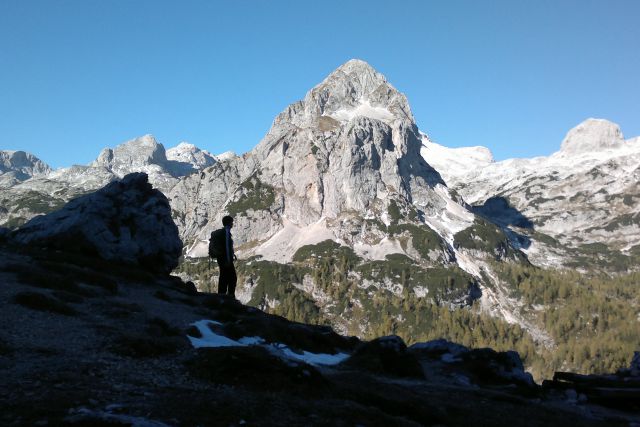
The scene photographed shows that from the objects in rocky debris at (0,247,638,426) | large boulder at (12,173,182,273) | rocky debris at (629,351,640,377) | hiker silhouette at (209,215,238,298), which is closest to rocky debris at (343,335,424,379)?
rocky debris at (0,247,638,426)

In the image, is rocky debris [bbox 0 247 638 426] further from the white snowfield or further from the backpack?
the backpack

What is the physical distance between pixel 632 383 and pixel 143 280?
100ft

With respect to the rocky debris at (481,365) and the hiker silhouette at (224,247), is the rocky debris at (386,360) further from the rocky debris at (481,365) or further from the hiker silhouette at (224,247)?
the hiker silhouette at (224,247)

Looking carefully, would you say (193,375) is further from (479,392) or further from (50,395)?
(479,392)

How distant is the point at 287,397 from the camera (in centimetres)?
1328

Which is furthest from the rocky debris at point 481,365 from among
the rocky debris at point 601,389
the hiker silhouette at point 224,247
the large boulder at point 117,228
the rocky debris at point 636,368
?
the large boulder at point 117,228

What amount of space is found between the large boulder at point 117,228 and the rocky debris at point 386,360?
21.2 meters

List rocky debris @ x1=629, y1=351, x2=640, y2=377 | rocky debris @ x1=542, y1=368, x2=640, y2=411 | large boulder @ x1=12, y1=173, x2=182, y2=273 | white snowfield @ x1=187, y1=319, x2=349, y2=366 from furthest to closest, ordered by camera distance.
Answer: large boulder @ x1=12, y1=173, x2=182, y2=273, rocky debris @ x1=629, y1=351, x2=640, y2=377, rocky debris @ x1=542, y1=368, x2=640, y2=411, white snowfield @ x1=187, y1=319, x2=349, y2=366

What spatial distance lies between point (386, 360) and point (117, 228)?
984 inches

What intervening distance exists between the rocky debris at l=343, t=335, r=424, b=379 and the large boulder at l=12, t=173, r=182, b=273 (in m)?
21.2

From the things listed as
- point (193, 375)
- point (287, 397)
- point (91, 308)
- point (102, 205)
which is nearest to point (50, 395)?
point (193, 375)

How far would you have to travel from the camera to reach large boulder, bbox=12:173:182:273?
1455 inches

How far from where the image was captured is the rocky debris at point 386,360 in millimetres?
24641

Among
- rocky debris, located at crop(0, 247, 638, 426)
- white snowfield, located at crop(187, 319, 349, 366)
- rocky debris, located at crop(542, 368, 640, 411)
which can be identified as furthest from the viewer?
rocky debris, located at crop(542, 368, 640, 411)
